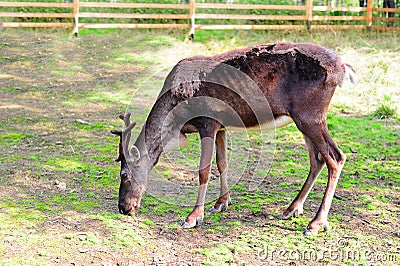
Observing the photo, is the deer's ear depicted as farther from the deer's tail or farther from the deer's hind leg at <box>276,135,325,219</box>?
the deer's tail

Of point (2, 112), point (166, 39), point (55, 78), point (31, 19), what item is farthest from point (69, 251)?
point (31, 19)

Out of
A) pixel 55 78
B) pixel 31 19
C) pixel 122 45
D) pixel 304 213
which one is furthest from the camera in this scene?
pixel 31 19

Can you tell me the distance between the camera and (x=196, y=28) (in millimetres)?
16484

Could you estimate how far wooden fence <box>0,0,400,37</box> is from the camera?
15.4 meters

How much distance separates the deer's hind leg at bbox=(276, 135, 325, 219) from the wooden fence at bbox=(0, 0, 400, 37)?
35.6 feet

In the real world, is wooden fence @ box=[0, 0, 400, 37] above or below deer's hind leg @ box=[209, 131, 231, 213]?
above

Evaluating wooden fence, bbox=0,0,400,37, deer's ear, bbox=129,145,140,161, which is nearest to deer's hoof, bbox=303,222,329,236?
deer's ear, bbox=129,145,140,161

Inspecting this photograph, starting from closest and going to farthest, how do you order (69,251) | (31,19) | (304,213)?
(69,251), (304,213), (31,19)

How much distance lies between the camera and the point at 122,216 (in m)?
5.61

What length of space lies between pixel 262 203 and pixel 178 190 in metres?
1.02

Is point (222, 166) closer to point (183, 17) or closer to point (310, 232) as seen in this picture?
point (310, 232)

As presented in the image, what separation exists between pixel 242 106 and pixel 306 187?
1.09 meters

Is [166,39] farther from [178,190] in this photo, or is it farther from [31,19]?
[178,190]

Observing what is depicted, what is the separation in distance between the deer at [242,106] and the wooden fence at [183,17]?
1037 cm
